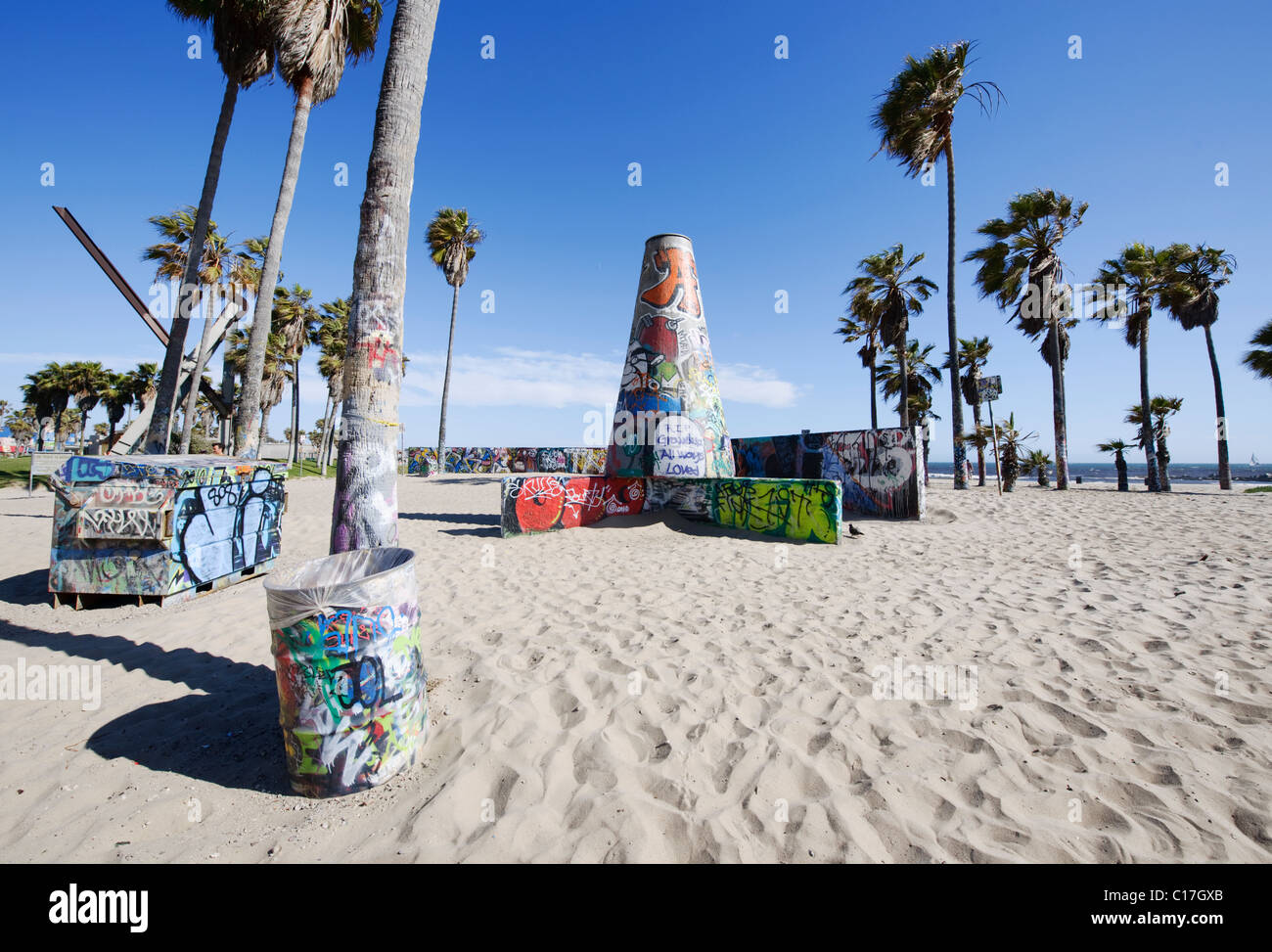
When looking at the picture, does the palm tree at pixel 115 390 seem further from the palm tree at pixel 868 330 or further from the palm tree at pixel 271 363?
the palm tree at pixel 868 330

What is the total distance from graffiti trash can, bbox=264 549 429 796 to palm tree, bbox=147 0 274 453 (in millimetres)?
10174

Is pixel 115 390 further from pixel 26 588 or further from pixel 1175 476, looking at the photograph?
pixel 1175 476

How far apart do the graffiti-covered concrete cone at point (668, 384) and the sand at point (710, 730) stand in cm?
439

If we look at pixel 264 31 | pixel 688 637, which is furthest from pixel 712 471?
pixel 264 31

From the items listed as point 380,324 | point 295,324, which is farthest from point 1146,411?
point 295,324

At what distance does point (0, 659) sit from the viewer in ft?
13.4

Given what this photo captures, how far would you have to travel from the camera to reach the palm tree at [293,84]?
9.31m

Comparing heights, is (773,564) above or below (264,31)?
below

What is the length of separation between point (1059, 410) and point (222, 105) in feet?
80.8

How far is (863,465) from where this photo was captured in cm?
1255

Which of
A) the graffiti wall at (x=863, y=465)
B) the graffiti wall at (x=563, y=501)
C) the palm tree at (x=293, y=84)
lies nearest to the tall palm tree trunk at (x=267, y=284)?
the palm tree at (x=293, y=84)
